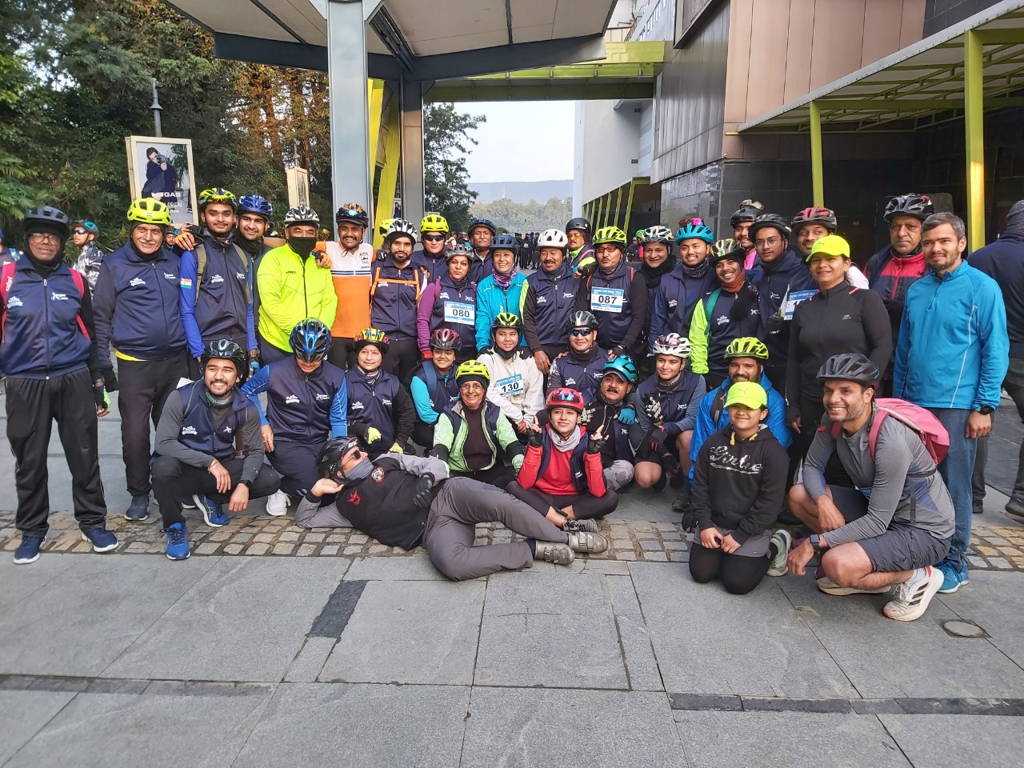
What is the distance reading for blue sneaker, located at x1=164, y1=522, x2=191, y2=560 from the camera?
15.0ft

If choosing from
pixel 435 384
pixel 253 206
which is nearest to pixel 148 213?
pixel 253 206

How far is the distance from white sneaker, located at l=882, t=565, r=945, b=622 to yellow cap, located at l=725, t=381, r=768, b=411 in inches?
49.7

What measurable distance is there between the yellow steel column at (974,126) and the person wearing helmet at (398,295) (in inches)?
226

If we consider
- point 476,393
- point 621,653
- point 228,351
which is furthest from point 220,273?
point 621,653

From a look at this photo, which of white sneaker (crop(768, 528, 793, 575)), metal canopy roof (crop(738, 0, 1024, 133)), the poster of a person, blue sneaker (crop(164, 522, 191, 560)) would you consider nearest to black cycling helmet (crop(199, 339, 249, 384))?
blue sneaker (crop(164, 522, 191, 560))

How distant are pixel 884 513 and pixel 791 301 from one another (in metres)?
1.89

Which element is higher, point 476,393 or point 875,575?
point 476,393

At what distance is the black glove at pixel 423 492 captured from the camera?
188 inches

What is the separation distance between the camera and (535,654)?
3477 mm

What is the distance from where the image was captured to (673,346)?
5.59m

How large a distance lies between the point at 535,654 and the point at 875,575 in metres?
1.98

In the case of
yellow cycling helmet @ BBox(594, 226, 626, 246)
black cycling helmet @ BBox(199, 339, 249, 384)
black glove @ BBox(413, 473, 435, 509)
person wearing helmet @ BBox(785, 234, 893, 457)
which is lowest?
black glove @ BBox(413, 473, 435, 509)

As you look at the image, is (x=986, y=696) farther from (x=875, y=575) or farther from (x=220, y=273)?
(x=220, y=273)

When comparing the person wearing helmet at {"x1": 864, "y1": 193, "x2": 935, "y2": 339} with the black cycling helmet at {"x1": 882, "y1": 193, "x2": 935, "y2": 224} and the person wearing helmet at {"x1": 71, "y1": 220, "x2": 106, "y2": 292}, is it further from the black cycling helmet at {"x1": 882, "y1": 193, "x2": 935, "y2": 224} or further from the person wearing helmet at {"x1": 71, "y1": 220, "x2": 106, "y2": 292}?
the person wearing helmet at {"x1": 71, "y1": 220, "x2": 106, "y2": 292}
